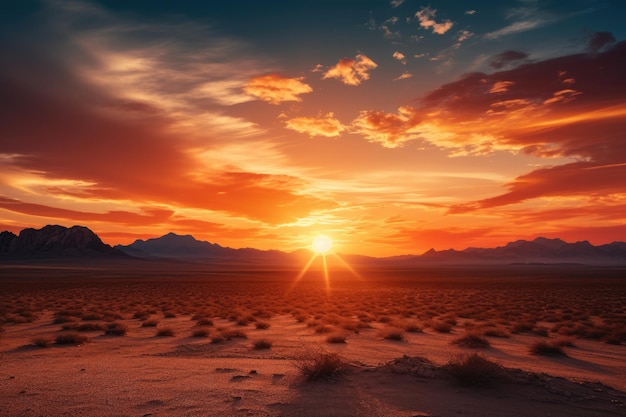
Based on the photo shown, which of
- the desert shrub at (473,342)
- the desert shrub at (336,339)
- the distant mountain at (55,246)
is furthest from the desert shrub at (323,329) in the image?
the distant mountain at (55,246)

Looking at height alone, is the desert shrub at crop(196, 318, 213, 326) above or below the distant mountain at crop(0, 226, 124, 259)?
below

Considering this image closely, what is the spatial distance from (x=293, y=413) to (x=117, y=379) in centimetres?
489

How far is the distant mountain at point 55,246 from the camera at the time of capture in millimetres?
183750

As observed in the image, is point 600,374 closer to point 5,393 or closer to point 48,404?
point 48,404

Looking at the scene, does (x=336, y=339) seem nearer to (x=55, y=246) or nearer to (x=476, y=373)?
(x=476, y=373)

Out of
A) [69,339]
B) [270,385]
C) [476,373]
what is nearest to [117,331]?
[69,339]

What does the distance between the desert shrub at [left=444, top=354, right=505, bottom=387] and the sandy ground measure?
15 centimetres

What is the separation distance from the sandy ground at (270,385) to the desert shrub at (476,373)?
152 mm

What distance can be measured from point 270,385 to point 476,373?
477cm

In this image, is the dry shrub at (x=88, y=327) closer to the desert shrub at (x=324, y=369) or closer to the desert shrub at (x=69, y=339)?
the desert shrub at (x=69, y=339)

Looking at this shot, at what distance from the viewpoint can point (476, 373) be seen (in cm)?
884

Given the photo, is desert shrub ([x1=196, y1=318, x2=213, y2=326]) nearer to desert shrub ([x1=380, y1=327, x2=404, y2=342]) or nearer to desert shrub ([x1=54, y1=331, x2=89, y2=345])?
desert shrub ([x1=54, y1=331, x2=89, y2=345])

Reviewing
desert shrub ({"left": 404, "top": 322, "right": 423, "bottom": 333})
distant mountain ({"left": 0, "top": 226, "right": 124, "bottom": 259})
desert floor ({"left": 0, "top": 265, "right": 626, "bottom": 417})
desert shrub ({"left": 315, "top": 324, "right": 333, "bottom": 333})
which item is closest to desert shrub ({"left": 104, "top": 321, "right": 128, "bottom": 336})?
desert floor ({"left": 0, "top": 265, "right": 626, "bottom": 417})

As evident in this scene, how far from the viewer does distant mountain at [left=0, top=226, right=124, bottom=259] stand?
183750 mm
